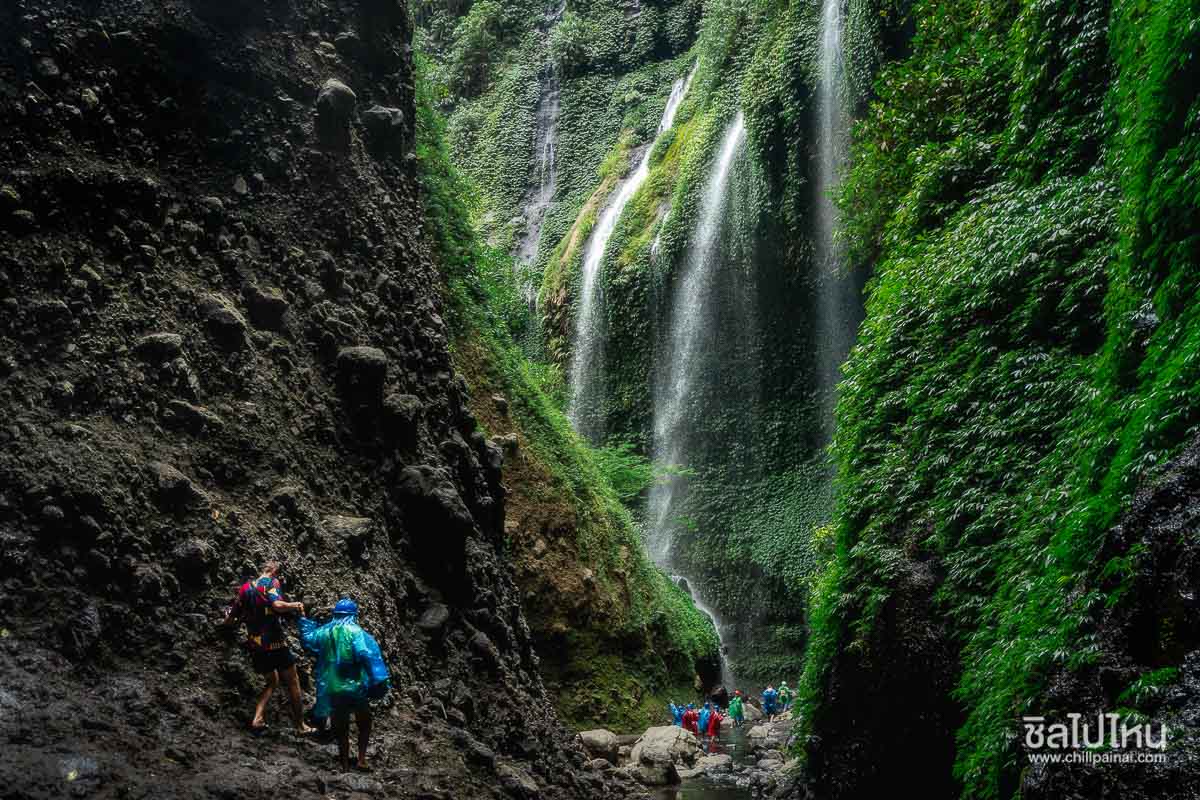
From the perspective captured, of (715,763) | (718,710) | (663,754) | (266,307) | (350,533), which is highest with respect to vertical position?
(266,307)

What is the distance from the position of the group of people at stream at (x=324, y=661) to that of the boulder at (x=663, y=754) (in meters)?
6.36

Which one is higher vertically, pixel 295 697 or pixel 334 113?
pixel 334 113

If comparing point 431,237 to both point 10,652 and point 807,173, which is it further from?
point 807,173

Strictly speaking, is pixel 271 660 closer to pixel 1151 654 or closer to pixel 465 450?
pixel 465 450

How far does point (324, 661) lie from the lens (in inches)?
193

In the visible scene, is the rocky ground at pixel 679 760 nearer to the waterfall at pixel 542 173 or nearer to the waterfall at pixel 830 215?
the waterfall at pixel 830 215

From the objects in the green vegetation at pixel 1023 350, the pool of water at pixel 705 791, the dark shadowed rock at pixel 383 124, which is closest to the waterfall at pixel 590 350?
the pool of water at pixel 705 791

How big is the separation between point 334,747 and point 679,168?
24.6 metres

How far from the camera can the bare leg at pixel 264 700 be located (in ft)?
15.6

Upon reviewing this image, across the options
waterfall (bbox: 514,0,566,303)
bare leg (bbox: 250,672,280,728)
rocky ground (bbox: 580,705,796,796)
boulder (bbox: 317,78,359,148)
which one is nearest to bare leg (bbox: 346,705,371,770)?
bare leg (bbox: 250,672,280,728)

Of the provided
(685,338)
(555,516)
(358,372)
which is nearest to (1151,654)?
(358,372)

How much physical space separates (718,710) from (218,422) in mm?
12941

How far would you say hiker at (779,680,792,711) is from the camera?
19.1m

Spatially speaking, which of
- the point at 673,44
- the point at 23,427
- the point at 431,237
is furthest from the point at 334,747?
the point at 673,44
